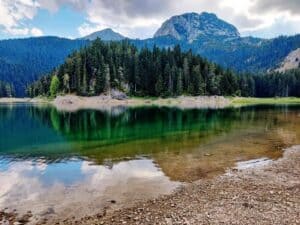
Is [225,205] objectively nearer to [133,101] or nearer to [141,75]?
[133,101]

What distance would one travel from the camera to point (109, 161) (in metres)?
34.5

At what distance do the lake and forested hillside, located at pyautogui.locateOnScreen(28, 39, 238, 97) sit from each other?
10708cm

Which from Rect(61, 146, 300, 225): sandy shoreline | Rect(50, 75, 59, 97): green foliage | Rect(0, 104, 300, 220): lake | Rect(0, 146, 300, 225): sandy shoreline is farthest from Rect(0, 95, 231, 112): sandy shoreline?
Rect(0, 146, 300, 225): sandy shoreline

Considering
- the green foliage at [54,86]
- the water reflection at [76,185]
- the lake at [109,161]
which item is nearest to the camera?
the water reflection at [76,185]

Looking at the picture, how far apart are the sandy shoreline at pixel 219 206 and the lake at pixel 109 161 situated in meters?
1.39

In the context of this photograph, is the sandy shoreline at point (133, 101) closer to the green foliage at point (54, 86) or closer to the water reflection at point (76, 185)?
the green foliage at point (54, 86)

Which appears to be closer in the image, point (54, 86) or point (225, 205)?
point (225, 205)

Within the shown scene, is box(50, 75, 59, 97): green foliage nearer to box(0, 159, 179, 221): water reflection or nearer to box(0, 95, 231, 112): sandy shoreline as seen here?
box(0, 95, 231, 112): sandy shoreline

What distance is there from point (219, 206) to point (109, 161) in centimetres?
1694

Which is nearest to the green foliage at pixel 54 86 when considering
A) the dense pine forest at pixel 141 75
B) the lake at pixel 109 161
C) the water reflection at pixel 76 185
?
the dense pine forest at pixel 141 75

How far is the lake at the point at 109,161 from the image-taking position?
22.8m

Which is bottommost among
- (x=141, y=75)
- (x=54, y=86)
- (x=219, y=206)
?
(x=219, y=206)

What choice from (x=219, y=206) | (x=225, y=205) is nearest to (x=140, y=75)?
(x=225, y=205)

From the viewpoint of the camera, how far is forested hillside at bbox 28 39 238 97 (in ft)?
542
